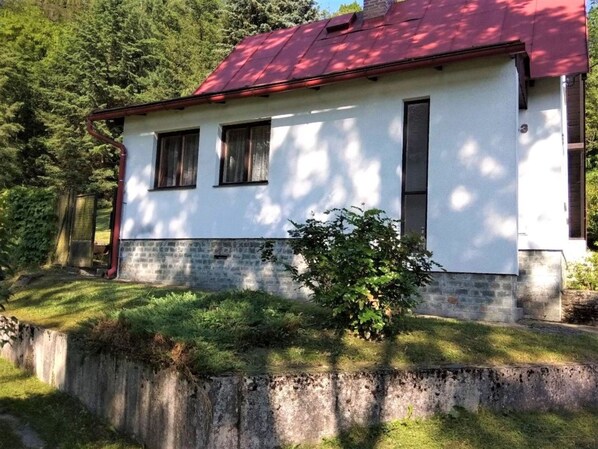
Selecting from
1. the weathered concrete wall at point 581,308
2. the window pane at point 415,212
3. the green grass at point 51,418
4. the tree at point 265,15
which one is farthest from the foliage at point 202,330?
the tree at point 265,15

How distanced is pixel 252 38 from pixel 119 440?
12.3 metres

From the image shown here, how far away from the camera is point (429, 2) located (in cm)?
1192

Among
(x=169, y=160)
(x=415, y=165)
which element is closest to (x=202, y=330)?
(x=415, y=165)

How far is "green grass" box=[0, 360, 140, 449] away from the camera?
4254 mm

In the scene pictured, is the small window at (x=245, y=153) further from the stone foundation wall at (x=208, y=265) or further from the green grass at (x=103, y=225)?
the green grass at (x=103, y=225)

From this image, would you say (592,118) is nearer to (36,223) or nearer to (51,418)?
(36,223)

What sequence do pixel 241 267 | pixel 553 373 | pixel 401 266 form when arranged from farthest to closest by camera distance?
pixel 241 267 → pixel 401 266 → pixel 553 373

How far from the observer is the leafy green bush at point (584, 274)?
9.69m

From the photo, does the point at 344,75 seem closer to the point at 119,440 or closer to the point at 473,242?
the point at 473,242

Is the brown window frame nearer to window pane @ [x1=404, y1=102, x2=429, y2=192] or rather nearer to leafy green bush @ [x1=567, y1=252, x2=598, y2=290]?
window pane @ [x1=404, y1=102, x2=429, y2=192]

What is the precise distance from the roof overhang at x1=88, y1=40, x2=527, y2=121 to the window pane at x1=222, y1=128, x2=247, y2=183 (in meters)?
0.82

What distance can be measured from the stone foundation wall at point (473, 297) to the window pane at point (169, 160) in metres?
6.34

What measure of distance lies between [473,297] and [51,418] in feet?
19.2

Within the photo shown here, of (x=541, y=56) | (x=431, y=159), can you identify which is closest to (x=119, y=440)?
(x=431, y=159)
